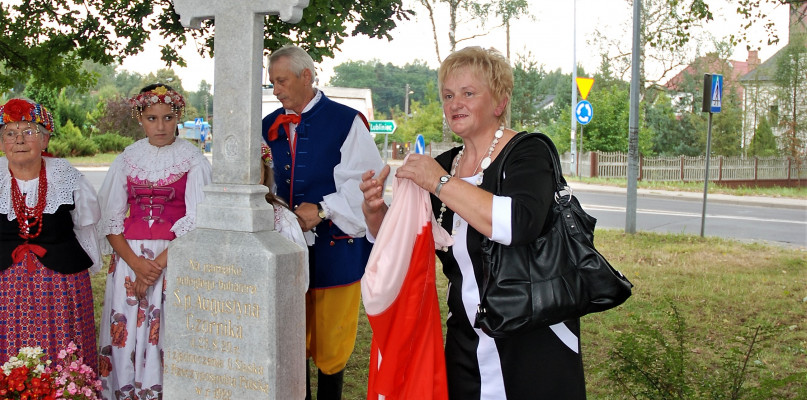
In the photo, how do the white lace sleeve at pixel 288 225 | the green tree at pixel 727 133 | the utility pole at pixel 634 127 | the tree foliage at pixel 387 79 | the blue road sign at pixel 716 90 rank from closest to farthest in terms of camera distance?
the white lace sleeve at pixel 288 225 → the blue road sign at pixel 716 90 → the utility pole at pixel 634 127 → the green tree at pixel 727 133 → the tree foliage at pixel 387 79

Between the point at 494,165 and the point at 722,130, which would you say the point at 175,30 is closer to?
the point at 494,165

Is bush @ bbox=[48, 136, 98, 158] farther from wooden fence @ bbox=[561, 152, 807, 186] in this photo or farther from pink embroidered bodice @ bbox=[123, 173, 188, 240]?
pink embroidered bodice @ bbox=[123, 173, 188, 240]

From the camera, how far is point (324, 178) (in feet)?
12.0

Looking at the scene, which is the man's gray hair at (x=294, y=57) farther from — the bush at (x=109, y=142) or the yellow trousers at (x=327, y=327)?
the bush at (x=109, y=142)

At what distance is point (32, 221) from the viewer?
3617 millimetres

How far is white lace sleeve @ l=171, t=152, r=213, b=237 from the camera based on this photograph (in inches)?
140

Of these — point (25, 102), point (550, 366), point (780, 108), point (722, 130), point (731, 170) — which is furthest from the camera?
point (722, 130)

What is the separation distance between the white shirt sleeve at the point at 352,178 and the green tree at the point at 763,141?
3082cm

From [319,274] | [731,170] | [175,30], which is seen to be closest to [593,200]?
[731,170]

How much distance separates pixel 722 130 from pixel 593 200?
16.3 metres

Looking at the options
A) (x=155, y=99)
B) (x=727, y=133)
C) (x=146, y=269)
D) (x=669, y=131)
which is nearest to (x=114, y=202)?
(x=146, y=269)

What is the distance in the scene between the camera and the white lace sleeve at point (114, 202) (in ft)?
12.1

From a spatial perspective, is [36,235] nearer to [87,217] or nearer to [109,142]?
[87,217]

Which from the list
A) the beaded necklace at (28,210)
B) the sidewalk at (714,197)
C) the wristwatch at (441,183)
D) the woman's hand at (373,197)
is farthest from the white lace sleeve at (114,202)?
the sidewalk at (714,197)
